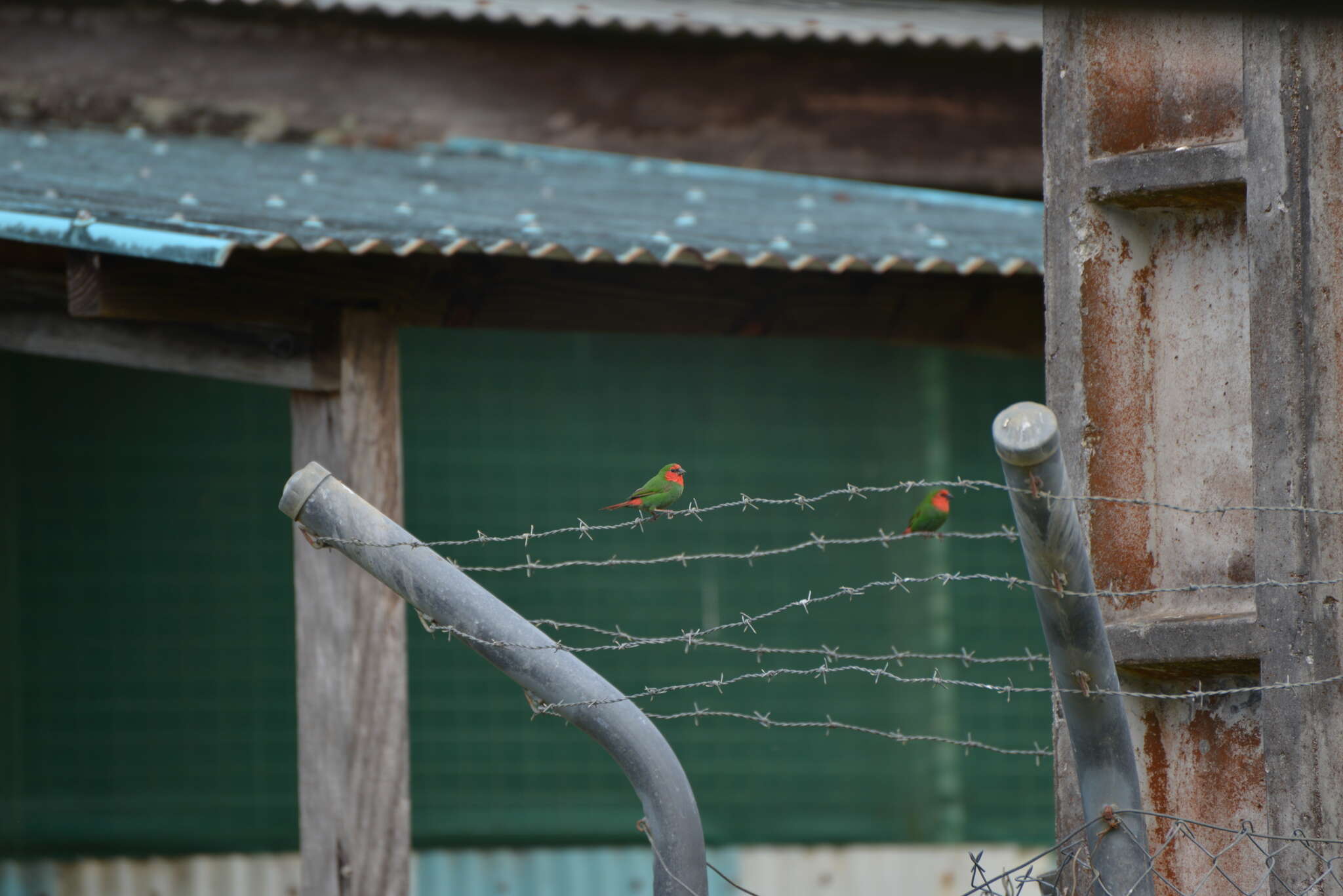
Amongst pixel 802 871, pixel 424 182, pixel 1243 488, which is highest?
pixel 424 182

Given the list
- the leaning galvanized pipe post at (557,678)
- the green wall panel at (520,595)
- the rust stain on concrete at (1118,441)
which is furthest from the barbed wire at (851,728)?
the green wall panel at (520,595)

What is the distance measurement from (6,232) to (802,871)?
4253 mm

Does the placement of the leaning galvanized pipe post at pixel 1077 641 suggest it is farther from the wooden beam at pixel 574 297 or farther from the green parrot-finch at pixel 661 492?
the wooden beam at pixel 574 297

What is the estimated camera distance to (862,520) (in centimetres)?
697

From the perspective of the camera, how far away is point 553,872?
6.82 m

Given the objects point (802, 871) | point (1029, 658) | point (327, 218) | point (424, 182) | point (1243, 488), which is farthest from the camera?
point (802, 871)

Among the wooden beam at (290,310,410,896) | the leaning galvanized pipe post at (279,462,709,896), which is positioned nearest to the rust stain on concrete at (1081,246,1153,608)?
the leaning galvanized pipe post at (279,462,709,896)

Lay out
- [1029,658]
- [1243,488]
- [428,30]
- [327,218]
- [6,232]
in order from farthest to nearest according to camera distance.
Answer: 1. [428,30]
2. [327,218]
3. [6,232]
4. [1243,488]
5. [1029,658]

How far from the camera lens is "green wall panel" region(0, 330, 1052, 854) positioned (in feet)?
21.9

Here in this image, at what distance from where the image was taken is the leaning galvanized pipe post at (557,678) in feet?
7.98

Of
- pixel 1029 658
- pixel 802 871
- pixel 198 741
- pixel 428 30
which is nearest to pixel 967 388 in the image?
pixel 802 871

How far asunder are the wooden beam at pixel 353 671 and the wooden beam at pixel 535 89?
2.74m

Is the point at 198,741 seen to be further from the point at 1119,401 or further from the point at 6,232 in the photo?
the point at 1119,401

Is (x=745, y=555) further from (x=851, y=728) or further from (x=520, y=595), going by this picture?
(x=520, y=595)
